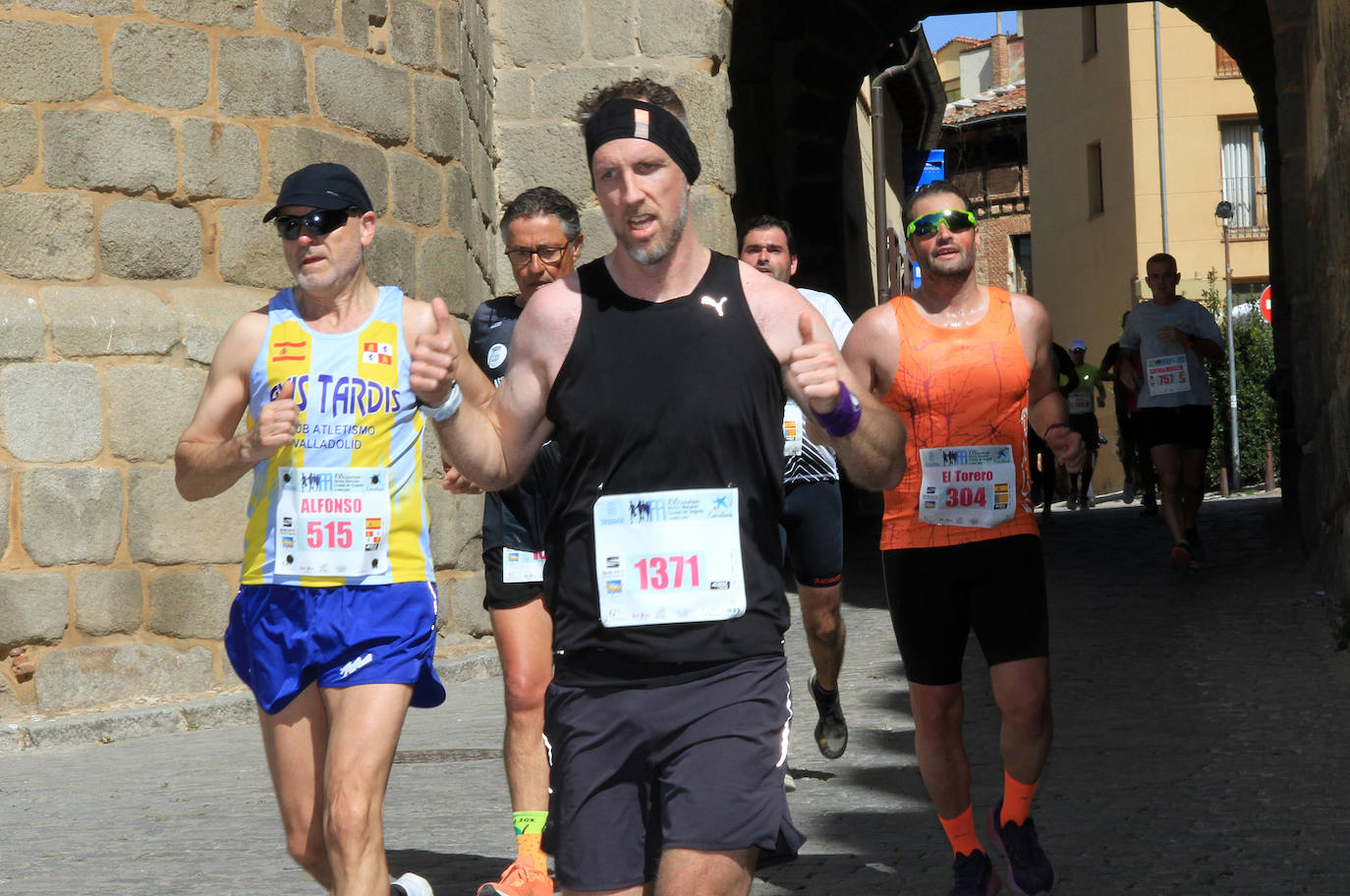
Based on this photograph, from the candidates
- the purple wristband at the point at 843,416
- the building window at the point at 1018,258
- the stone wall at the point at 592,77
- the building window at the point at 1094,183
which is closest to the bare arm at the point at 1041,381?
the purple wristband at the point at 843,416

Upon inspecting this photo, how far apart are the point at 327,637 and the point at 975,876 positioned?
5.89 feet

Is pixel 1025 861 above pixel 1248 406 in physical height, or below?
below

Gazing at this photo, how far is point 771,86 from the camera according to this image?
17.9 m

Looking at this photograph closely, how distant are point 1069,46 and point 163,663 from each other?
1430 inches

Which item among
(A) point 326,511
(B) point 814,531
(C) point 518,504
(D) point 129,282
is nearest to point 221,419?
(A) point 326,511

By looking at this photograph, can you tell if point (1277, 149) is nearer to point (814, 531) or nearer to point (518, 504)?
point (814, 531)

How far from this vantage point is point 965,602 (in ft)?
16.0

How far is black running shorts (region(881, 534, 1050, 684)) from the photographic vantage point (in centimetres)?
473

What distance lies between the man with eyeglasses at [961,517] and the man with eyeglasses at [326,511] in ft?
4.49

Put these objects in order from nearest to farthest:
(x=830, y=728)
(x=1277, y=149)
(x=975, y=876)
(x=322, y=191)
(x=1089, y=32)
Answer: (x=322, y=191) → (x=975, y=876) → (x=830, y=728) → (x=1277, y=149) → (x=1089, y=32)

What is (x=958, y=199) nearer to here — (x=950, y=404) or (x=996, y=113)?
(x=950, y=404)

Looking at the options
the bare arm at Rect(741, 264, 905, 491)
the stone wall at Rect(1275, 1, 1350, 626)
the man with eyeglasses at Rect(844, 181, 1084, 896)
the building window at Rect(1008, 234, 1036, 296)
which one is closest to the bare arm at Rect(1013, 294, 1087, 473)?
the man with eyeglasses at Rect(844, 181, 1084, 896)

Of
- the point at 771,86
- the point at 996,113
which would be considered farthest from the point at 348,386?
the point at 996,113

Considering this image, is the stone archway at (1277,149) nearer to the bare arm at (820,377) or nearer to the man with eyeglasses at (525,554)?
the man with eyeglasses at (525,554)
